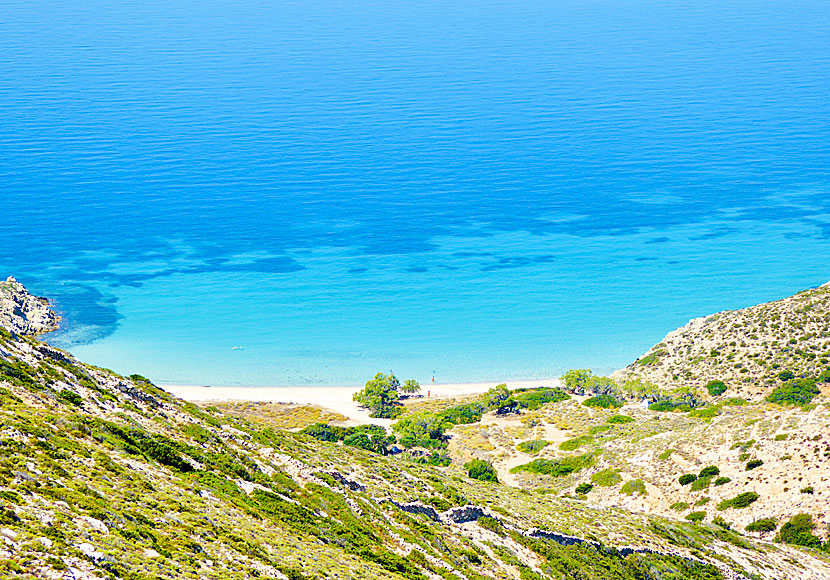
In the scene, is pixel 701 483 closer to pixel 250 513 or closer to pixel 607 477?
pixel 607 477

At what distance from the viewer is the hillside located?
18594 millimetres

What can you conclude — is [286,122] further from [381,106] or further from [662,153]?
[662,153]

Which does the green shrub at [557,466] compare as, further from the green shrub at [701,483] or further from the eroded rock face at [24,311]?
the eroded rock face at [24,311]

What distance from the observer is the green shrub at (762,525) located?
35688 mm

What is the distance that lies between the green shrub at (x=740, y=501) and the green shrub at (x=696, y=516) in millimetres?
949

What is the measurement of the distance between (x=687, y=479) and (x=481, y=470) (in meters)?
11.8

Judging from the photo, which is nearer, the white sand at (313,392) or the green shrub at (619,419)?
the green shrub at (619,419)

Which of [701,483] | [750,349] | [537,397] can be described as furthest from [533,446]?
[750,349]

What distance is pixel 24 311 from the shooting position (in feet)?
283

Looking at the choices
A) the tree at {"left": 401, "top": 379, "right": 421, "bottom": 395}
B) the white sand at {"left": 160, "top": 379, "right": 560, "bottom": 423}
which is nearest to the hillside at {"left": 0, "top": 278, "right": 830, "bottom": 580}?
the tree at {"left": 401, "top": 379, "right": 421, "bottom": 395}

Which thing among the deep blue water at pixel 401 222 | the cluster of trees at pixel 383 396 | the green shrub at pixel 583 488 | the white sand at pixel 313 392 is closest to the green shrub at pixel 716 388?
the white sand at pixel 313 392

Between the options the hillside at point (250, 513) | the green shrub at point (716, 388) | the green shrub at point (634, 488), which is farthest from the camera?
the green shrub at point (716, 388)

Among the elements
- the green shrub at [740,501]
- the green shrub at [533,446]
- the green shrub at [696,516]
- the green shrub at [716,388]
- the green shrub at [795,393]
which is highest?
the green shrub at [716,388]

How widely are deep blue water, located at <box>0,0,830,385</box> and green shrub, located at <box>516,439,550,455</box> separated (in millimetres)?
26817
